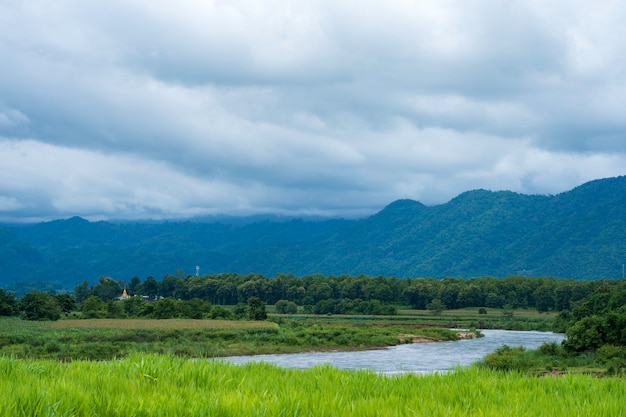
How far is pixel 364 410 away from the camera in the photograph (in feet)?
29.5

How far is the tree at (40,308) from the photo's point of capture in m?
104

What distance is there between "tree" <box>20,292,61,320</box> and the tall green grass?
327 ft

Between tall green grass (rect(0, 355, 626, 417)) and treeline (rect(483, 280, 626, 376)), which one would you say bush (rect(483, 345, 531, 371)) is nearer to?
treeline (rect(483, 280, 626, 376))

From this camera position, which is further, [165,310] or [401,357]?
[165,310]

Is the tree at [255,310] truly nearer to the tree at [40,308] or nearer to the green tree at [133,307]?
the green tree at [133,307]

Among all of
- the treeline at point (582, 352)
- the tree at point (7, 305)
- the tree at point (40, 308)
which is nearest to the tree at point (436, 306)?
the tree at point (40, 308)

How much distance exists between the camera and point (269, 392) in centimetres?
1021

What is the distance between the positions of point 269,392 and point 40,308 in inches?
4078

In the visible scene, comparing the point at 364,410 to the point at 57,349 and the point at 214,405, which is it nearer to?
the point at 214,405

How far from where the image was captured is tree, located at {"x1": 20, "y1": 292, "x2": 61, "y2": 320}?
10369 cm

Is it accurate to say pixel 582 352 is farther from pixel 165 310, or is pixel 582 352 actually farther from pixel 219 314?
pixel 165 310

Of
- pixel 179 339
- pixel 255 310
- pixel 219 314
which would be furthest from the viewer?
pixel 219 314

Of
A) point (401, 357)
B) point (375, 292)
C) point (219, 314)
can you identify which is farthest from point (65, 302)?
point (375, 292)

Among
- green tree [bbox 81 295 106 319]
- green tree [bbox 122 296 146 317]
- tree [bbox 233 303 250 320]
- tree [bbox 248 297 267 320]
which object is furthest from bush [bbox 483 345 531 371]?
green tree [bbox 122 296 146 317]
